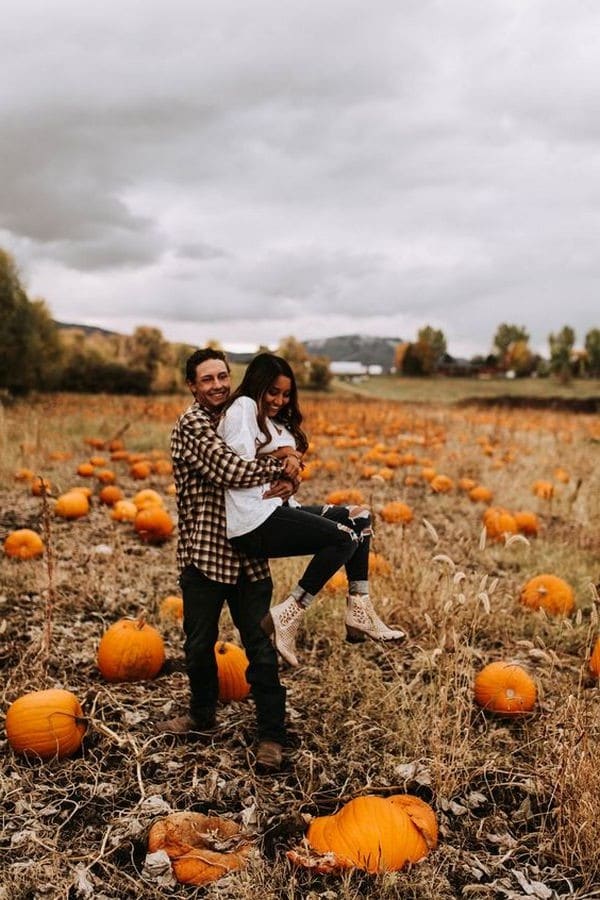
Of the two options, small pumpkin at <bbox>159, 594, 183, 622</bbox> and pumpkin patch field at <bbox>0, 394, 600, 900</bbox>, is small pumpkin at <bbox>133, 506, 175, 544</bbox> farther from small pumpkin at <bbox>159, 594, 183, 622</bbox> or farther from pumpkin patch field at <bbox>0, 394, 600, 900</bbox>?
small pumpkin at <bbox>159, 594, 183, 622</bbox>

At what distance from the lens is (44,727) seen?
3.29m

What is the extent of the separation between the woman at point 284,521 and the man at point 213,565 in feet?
0.26

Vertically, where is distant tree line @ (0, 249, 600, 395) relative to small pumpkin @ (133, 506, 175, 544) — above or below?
above

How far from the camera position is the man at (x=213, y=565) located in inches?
128

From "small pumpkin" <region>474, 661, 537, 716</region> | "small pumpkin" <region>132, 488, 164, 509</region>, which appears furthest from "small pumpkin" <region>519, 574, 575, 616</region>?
"small pumpkin" <region>132, 488, 164, 509</region>

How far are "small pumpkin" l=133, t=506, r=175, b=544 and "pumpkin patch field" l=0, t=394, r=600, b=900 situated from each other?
0.04m

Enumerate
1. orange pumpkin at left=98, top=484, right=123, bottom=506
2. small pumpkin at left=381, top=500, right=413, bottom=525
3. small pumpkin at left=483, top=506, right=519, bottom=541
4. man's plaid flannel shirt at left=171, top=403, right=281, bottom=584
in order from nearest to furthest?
man's plaid flannel shirt at left=171, top=403, right=281, bottom=584, small pumpkin at left=483, top=506, right=519, bottom=541, small pumpkin at left=381, top=500, right=413, bottom=525, orange pumpkin at left=98, top=484, right=123, bottom=506

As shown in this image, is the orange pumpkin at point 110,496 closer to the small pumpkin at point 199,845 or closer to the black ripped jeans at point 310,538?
the black ripped jeans at point 310,538

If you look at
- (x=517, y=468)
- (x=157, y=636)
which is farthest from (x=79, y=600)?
(x=517, y=468)

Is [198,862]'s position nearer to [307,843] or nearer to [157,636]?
[307,843]

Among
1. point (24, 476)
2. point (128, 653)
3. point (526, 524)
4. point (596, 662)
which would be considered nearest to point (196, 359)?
point (128, 653)

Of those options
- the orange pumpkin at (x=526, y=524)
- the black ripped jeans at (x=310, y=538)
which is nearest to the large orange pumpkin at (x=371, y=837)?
the black ripped jeans at (x=310, y=538)

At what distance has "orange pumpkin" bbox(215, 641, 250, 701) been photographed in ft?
13.0

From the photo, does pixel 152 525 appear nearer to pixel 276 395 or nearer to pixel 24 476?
pixel 24 476
